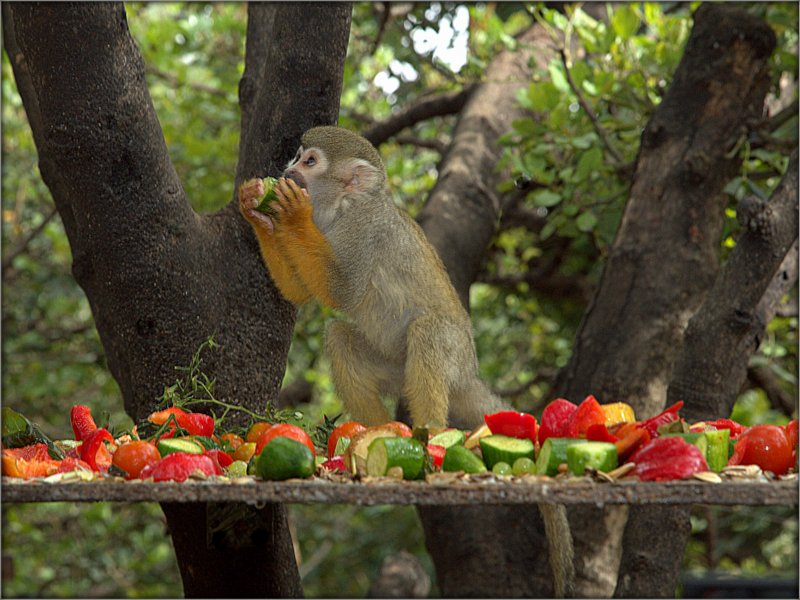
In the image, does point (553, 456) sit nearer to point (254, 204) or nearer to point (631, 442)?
point (631, 442)

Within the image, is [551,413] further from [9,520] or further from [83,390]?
[9,520]

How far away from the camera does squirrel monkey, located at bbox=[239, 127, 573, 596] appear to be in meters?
2.90

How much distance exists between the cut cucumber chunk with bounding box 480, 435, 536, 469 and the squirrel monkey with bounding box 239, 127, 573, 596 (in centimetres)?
93

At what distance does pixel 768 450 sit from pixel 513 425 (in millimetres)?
535

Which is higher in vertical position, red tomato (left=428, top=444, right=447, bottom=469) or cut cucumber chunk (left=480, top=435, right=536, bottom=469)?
cut cucumber chunk (left=480, top=435, right=536, bottom=469)

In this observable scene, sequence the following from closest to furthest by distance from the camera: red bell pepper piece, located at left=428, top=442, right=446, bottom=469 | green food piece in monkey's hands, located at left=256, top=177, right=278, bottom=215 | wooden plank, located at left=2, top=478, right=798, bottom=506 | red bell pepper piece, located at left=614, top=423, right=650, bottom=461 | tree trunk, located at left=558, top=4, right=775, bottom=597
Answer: wooden plank, located at left=2, top=478, right=798, bottom=506 < red bell pepper piece, located at left=614, top=423, right=650, bottom=461 < red bell pepper piece, located at left=428, top=442, right=446, bottom=469 < green food piece in monkey's hands, located at left=256, top=177, right=278, bottom=215 < tree trunk, located at left=558, top=4, right=775, bottom=597

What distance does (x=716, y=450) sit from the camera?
1.86m

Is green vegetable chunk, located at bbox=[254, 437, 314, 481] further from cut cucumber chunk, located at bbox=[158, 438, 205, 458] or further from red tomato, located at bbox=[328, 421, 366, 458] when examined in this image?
red tomato, located at bbox=[328, 421, 366, 458]

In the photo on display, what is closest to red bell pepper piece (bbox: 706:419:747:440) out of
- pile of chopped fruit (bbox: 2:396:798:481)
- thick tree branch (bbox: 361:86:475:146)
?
pile of chopped fruit (bbox: 2:396:798:481)

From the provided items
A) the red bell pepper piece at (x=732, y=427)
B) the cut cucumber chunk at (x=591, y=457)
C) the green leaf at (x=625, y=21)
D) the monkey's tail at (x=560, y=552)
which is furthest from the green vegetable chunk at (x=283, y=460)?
the green leaf at (x=625, y=21)

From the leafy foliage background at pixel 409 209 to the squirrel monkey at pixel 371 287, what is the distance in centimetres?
62

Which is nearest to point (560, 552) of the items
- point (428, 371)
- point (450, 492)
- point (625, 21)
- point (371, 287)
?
point (428, 371)

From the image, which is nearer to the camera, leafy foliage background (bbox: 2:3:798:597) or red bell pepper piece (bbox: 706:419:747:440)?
red bell pepper piece (bbox: 706:419:747:440)

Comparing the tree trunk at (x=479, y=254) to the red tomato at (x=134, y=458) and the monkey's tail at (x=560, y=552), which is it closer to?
the monkey's tail at (x=560, y=552)
